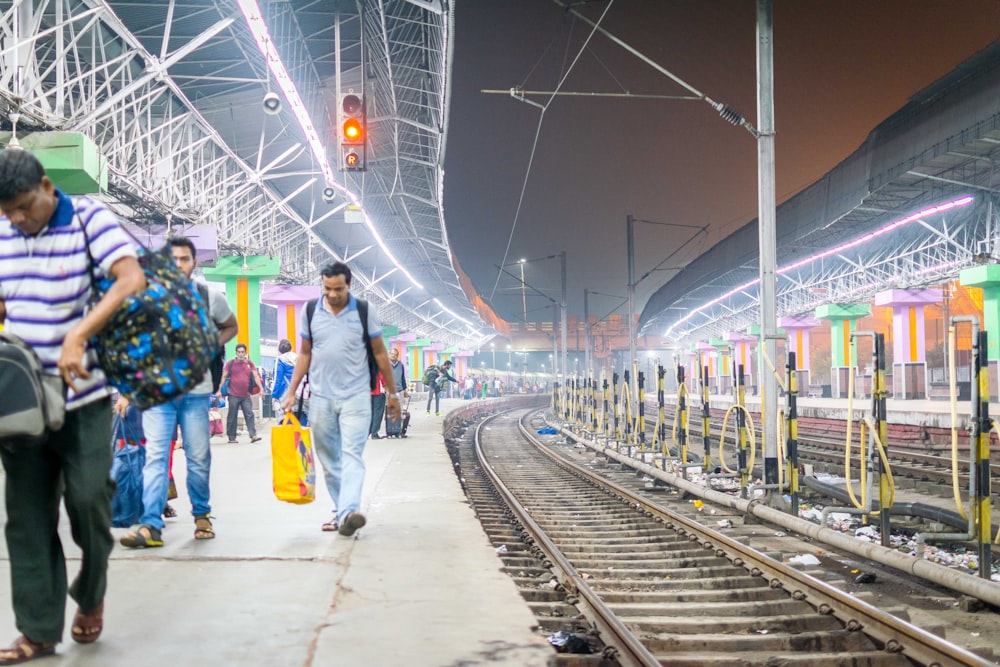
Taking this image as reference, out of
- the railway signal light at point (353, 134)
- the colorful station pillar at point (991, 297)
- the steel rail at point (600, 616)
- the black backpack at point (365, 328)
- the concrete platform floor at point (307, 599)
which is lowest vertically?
the steel rail at point (600, 616)

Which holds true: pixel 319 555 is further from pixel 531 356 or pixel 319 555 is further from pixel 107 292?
pixel 531 356

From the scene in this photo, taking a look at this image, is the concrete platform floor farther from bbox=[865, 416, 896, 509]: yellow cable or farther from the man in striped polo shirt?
bbox=[865, 416, 896, 509]: yellow cable

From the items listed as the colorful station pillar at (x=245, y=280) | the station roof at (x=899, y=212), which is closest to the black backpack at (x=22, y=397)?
the station roof at (x=899, y=212)

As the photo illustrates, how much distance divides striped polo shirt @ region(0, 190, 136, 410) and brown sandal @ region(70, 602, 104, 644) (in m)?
0.83

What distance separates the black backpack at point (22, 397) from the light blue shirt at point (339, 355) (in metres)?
2.95

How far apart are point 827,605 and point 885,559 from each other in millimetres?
1636

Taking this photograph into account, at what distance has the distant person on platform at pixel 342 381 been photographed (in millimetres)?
5777

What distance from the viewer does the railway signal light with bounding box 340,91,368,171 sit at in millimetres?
12890

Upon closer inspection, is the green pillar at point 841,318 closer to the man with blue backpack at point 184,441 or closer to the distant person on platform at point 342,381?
the distant person on platform at point 342,381

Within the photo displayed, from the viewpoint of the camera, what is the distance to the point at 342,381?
5.84 m

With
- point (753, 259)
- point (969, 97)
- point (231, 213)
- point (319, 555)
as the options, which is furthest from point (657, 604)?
point (753, 259)

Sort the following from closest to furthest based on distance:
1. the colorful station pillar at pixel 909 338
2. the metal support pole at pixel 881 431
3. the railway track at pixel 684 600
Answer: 1. the railway track at pixel 684 600
2. the metal support pole at pixel 881 431
3. the colorful station pillar at pixel 909 338

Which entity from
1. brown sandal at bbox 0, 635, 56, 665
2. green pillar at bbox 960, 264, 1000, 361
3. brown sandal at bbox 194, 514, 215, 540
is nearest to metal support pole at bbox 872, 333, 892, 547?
brown sandal at bbox 194, 514, 215, 540

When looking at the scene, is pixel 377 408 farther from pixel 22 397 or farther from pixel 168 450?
pixel 22 397
